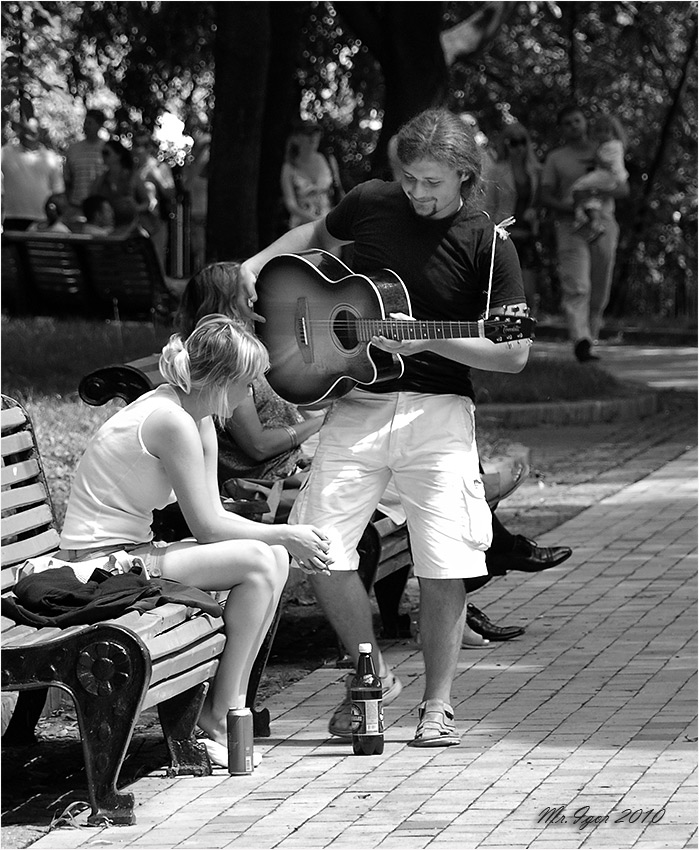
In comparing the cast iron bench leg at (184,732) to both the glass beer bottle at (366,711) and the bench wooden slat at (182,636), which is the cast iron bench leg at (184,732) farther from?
the glass beer bottle at (366,711)

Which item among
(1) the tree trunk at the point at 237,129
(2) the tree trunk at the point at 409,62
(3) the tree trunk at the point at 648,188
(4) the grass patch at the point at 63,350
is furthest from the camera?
(3) the tree trunk at the point at 648,188

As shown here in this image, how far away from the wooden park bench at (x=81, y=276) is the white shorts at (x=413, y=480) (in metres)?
10.7

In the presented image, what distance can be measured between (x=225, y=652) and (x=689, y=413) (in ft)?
29.4

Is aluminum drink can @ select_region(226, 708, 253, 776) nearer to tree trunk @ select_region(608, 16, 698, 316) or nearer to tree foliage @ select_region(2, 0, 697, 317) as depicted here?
tree foliage @ select_region(2, 0, 697, 317)

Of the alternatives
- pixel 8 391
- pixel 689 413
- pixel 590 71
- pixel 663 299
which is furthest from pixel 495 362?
pixel 590 71

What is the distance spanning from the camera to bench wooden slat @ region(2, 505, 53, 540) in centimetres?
499

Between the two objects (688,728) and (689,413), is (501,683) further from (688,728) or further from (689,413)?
(689,413)

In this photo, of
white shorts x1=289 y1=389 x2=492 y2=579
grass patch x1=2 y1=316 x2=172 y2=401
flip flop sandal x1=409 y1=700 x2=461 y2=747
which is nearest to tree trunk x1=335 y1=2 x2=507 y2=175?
grass patch x1=2 y1=316 x2=172 y2=401

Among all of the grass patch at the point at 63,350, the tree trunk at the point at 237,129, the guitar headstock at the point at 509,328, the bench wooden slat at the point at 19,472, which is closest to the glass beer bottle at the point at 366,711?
the guitar headstock at the point at 509,328

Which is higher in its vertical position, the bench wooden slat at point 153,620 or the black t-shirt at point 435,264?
the black t-shirt at point 435,264

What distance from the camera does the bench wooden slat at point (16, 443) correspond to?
16.7 ft

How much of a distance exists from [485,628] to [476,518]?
1353mm

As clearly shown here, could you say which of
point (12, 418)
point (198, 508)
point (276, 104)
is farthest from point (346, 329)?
point (276, 104)

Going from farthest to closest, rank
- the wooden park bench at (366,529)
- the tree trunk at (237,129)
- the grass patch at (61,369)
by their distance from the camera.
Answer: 1. the tree trunk at (237,129)
2. the grass patch at (61,369)
3. the wooden park bench at (366,529)
